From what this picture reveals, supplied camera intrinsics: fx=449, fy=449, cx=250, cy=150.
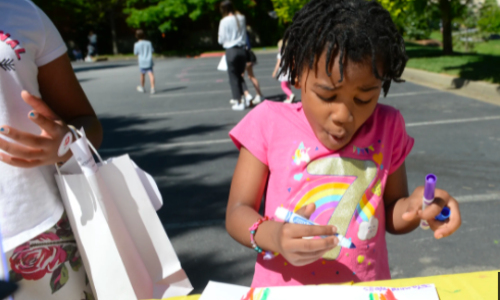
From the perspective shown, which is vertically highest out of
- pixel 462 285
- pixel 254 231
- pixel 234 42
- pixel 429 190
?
pixel 234 42

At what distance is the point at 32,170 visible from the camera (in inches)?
49.6

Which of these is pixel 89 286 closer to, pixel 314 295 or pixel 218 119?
pixel 314 295

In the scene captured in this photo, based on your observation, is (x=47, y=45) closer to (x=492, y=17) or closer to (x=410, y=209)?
(x=410, y=209)

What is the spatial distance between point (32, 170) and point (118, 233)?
298mm

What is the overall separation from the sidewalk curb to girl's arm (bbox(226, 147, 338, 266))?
7068 mm

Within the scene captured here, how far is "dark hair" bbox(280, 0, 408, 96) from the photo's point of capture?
119 centimetres

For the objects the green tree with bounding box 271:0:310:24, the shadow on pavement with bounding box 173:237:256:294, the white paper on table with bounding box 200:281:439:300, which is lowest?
the shadow on pavement with bounding box 173:237:256:294

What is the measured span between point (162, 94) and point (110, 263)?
10.4 metres

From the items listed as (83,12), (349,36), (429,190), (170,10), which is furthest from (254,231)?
(83,12)

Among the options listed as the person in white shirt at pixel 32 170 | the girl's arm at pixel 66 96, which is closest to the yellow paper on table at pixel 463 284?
the person in white shirt at pixel 32 170

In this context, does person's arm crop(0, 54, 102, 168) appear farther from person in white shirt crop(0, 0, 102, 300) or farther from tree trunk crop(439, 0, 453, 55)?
tree trunk crop(439, 0, 453, 55)

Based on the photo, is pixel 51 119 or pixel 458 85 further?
pixel 458 85

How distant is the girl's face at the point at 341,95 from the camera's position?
1178 millimetres

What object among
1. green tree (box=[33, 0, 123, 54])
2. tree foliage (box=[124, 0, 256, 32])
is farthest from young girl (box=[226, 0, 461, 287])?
green tree (box=[33, 0, 123, 54])
